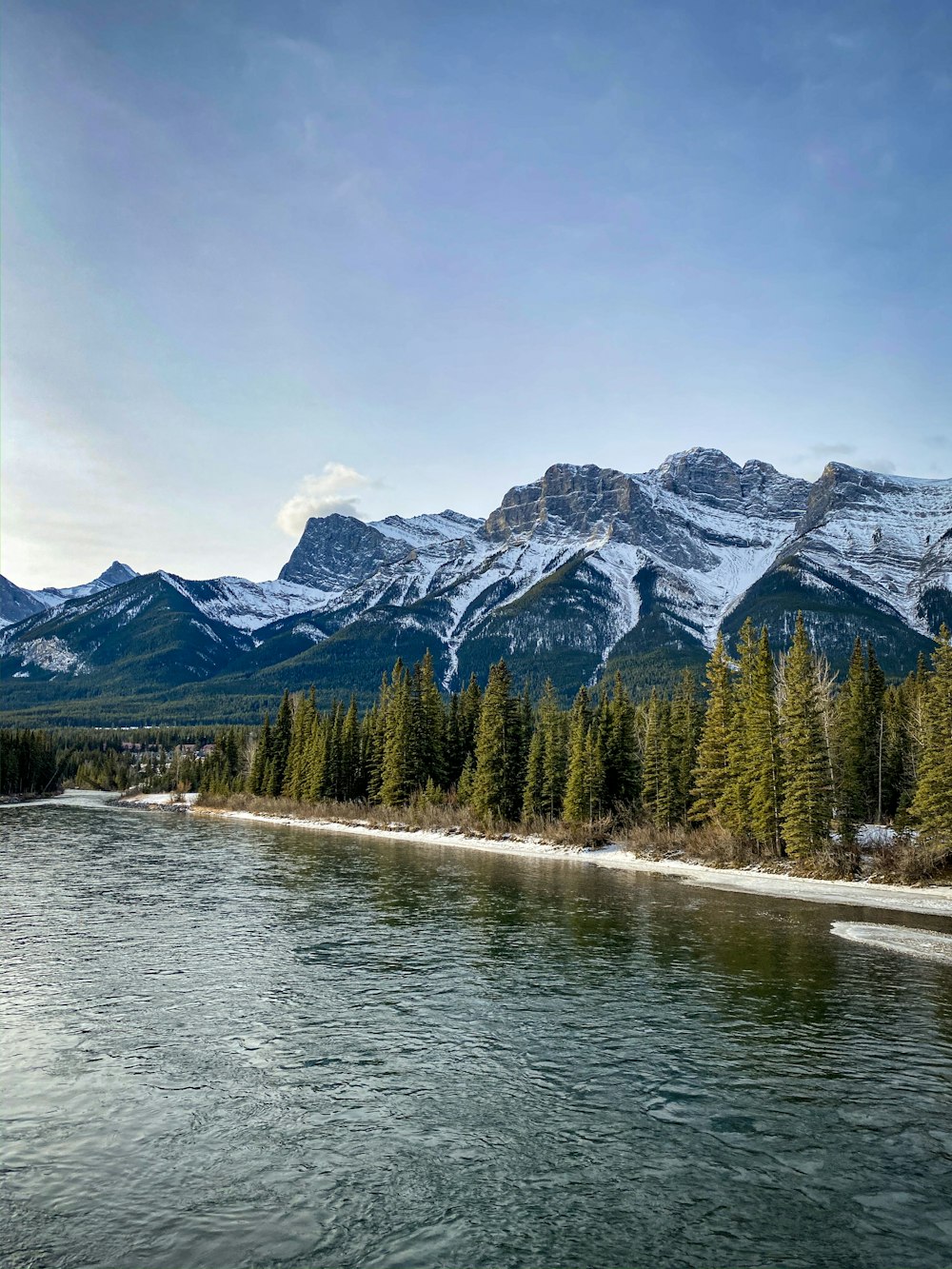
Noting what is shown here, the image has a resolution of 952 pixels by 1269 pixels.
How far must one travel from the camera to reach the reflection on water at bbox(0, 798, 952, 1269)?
39.9 feet

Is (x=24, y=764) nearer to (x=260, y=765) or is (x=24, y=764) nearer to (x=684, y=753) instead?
(x=260, y=765)

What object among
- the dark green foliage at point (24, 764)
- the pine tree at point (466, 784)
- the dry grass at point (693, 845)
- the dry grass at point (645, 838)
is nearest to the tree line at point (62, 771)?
the dark green foliage at point (24, 764)

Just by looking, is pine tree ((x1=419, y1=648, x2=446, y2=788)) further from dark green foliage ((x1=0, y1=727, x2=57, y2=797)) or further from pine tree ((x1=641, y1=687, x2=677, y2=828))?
dark green foliage ((x1=0, y1=727, x2=57, y2=797))

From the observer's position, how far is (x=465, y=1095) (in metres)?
17.4

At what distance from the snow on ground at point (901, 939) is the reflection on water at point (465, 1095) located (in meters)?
1.80

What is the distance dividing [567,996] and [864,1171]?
Answer: 1163 cm

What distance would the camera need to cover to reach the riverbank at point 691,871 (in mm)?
46344

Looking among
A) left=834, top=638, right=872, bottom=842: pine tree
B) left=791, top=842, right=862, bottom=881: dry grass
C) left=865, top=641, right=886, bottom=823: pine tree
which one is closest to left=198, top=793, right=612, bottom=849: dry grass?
left=791, top=842, right=862, bottom=881: dry grass

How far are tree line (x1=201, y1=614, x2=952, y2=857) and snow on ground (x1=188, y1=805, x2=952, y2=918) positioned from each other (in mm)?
4202

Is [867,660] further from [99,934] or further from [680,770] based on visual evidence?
[99,934]

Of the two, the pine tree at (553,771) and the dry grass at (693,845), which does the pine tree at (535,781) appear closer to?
the pine tree at (553,771)

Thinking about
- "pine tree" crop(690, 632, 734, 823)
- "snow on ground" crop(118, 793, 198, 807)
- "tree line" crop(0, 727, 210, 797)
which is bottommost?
"snow on ground" crop(118, 793, 198, 807)

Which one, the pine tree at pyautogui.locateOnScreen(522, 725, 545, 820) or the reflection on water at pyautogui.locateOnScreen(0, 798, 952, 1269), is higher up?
the pine tree at pyautogui.locateOnScreen(522, 725, 545, 820)

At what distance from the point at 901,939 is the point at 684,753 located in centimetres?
4057
